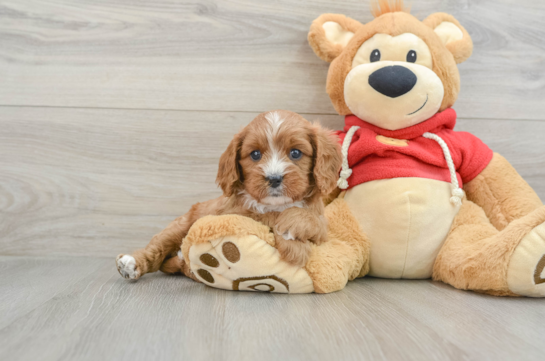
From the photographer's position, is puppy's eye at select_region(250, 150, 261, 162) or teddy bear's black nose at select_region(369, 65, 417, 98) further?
teddy bear's black nose at select_region(369, 65, 417, 98)

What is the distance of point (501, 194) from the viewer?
4.71 feet

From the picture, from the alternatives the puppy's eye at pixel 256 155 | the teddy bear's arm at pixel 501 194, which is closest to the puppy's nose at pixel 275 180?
the puppy's eye at pixel 256 155

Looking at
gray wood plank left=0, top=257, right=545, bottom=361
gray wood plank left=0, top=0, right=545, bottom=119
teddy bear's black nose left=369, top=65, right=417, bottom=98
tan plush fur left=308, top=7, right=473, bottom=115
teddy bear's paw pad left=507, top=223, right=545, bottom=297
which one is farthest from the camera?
gray wood plank left=0, top=0, right=545, bottom=119

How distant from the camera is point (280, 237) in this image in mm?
1197

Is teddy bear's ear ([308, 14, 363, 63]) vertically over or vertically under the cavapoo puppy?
over

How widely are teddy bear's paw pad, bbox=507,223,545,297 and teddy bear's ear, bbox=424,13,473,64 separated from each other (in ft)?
2.45

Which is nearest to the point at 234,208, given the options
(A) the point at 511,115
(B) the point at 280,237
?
(B) the point at 280,237

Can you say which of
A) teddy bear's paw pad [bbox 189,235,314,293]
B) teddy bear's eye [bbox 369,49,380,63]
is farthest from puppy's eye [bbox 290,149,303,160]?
teddy bear's eye [bbox 369,49,380,63]

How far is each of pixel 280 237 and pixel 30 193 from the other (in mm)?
→ 1270

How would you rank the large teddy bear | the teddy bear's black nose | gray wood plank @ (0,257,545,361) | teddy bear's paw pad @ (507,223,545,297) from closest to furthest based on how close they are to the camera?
gray wood plank @ (0,257,545,361) → teddy bear's paw pad @ (507,223,545,297) → the large teddy bear → the teddy bear's black nose

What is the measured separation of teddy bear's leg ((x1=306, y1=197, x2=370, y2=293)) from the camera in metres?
1.23

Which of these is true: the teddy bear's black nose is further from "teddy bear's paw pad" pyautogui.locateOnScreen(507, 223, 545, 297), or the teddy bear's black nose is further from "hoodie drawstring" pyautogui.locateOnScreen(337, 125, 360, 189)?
"teddy bear's paw pad" pyautogui.locateOnScreen(507, 223, 545, 297)

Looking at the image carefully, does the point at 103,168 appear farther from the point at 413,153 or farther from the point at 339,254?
the point at 413,153

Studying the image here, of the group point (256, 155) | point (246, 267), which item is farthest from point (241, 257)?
point (256, 155)
